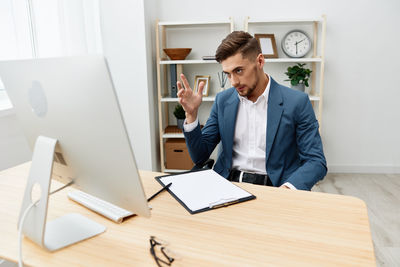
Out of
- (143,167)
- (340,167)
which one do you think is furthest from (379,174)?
(143,167)

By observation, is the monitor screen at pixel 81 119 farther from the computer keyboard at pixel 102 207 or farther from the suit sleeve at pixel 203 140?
the suit sleeve at pixel 203 140

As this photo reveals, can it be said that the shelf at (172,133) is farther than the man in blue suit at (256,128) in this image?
Yes

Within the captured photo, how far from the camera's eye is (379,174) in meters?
3.49

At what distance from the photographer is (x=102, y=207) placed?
3.24ft

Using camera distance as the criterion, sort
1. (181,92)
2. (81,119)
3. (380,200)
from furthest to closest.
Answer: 1. (380,200)
2. (181,92)
3. (81,119)

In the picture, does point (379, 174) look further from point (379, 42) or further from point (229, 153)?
point (229, 153)

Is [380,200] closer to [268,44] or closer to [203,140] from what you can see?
[268,44]

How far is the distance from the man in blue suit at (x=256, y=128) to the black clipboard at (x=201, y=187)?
0.33 metres

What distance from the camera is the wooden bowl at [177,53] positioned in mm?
3161

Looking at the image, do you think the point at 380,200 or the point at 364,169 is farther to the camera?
the point at 364,169

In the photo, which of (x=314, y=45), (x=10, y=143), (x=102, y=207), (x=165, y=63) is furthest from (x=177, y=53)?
(x=102, y=207)

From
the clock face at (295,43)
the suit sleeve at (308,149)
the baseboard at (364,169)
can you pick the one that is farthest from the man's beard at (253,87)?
the baseboard at (364,169)

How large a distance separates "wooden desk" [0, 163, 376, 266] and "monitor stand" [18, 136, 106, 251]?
1.1 inches

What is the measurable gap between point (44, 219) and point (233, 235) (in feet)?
1.58
